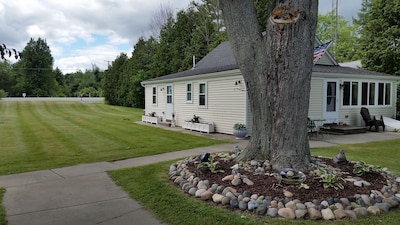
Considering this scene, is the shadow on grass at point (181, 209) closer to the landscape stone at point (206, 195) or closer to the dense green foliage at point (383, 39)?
the landscape stone at point (206, 195)

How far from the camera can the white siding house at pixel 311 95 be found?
493 inches

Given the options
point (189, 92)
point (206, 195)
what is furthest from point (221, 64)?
point (206, 195)

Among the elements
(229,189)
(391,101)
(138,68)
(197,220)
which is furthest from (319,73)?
(138,68)

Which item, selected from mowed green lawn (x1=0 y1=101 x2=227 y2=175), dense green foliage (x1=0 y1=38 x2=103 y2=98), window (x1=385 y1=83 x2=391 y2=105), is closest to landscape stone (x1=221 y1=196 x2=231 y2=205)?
mowed green lawn (x1=0 y1=101 x2=227 y2=175)

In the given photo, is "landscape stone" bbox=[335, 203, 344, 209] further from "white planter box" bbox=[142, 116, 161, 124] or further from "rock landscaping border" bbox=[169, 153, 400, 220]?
"white planter box" bbox=[142, 116, 161, 124]

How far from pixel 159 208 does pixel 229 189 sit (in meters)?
0.98

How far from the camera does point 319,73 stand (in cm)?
1252

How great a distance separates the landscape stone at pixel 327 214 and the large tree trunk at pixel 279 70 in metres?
1.21

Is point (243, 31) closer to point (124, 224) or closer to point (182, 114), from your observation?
point (124, 224)

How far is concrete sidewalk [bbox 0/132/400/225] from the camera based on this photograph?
372 centimetres

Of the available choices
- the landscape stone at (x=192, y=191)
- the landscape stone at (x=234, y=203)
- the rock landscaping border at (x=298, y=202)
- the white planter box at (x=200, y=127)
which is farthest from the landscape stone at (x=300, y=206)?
the white planter box at (x=200, y=127)

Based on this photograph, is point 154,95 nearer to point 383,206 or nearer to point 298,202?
point 298,202

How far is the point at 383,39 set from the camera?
2014 cm

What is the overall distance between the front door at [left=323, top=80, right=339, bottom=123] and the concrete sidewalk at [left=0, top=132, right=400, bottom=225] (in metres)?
9.40
